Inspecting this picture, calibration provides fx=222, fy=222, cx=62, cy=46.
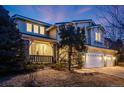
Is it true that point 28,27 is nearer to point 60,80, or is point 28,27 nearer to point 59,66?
point 59,66

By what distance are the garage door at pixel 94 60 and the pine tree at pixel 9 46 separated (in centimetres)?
394

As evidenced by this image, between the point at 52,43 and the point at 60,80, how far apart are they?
3694 mm

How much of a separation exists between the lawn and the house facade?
65.9 inches

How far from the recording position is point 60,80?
22.2ft

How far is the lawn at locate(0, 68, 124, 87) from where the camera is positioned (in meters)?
6.48

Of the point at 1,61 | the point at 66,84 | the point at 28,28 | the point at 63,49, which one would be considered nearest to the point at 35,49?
the point at 28,28

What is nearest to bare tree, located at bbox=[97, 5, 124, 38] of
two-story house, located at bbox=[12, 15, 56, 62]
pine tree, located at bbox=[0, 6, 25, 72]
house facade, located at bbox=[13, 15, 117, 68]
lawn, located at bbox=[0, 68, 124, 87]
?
lawn, located at bbox=[0, 68, 124, 87]

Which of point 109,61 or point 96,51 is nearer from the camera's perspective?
point 109,61

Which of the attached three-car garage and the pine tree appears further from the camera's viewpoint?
the attached three-car garage

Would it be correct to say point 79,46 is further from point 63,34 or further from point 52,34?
point 52,34

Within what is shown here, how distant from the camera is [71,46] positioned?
27.5ft

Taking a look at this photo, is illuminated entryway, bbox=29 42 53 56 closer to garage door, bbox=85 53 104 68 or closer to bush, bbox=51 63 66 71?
bush, bbox=51 63 66 71

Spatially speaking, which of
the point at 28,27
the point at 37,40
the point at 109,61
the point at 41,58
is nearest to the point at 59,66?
the point at 41,58

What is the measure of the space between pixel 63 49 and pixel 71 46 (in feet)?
2.06
